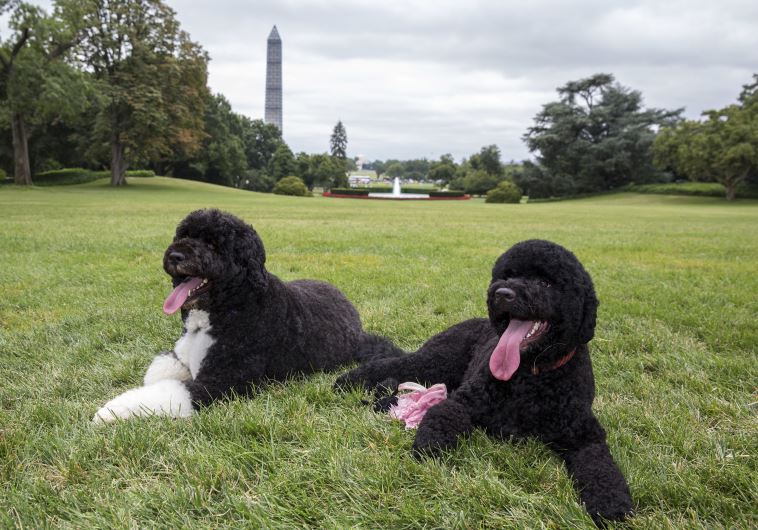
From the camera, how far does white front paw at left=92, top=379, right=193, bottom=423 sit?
10.2ft

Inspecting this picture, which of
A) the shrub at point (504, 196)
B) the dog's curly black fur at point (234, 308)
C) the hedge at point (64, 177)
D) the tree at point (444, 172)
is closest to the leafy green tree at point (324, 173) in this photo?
the tree at point (444, 172)

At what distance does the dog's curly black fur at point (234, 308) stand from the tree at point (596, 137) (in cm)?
5791

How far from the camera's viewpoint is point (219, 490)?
240 cm

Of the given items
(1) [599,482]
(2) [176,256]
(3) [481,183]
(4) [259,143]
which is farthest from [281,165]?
(1) [599,482]

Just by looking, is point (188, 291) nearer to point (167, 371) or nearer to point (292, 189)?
point (167, 371)

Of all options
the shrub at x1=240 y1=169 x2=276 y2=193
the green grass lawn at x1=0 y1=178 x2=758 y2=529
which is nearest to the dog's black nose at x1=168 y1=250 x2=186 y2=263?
the green grass lawn at x1=0 y1=178 x2=758 y2=529

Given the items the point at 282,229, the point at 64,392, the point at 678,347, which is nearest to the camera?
the point at 64,392

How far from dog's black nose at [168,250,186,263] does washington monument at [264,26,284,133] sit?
186958mm

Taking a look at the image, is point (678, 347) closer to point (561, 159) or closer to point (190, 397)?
point (190, 397)

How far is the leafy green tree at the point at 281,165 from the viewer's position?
75688 mm

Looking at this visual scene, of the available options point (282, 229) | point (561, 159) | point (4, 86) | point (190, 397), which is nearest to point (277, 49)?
point (561, 159)

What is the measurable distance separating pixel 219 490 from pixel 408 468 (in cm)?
88

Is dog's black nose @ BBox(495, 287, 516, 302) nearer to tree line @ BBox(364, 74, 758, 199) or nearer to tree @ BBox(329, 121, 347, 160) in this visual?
tree line @ BBox(364, 74, 758, 199)

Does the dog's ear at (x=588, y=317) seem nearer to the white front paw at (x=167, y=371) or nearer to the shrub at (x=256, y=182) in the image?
the white front paw at (x=167, y=371)
